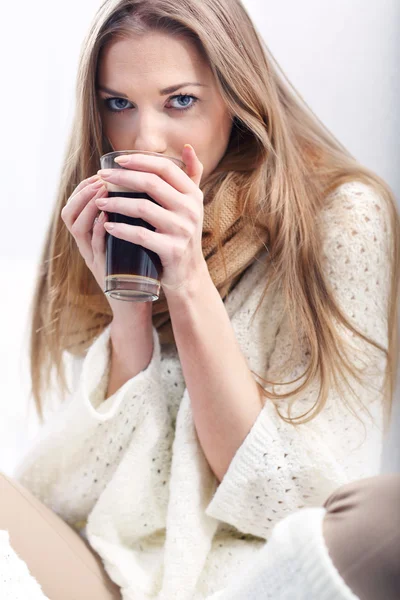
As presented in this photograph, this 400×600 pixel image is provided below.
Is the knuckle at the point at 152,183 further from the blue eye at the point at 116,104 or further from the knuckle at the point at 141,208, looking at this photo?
the blue eye at the point at 116,104

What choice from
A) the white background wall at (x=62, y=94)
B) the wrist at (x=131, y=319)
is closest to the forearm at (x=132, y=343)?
the wrist at (x=131, y=319)

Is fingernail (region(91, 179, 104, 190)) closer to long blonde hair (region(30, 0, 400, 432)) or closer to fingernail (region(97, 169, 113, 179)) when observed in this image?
fingernail (region(97, 169, 113, 179))

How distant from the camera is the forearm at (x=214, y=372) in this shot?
0.87 m

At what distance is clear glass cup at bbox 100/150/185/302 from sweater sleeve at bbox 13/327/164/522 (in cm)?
24

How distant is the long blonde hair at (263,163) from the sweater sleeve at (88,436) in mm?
158

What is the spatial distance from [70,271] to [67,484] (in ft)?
1.07

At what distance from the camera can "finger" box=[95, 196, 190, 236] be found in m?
0.74

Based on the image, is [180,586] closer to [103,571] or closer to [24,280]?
[103,571]

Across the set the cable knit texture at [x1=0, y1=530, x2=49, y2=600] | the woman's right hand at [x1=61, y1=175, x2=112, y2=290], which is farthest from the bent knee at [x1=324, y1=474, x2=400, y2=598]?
the woman's right hand at [x1=61, y1=175, x2=112, y2=290]

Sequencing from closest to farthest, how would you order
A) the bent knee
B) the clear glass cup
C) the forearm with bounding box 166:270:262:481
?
1. the bent knee
2. the clear glass cup
3. the forearm with bounding box 166:270:262:481

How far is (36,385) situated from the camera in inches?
46.1

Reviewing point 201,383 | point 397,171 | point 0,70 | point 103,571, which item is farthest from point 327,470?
point 0,70

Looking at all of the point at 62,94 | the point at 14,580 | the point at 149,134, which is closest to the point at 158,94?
the point at 149,134

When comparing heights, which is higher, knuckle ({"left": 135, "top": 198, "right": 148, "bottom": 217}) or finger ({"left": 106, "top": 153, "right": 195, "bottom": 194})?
finger ({"left": 106, "top": 153, "right": 195, "bottom": 194})
